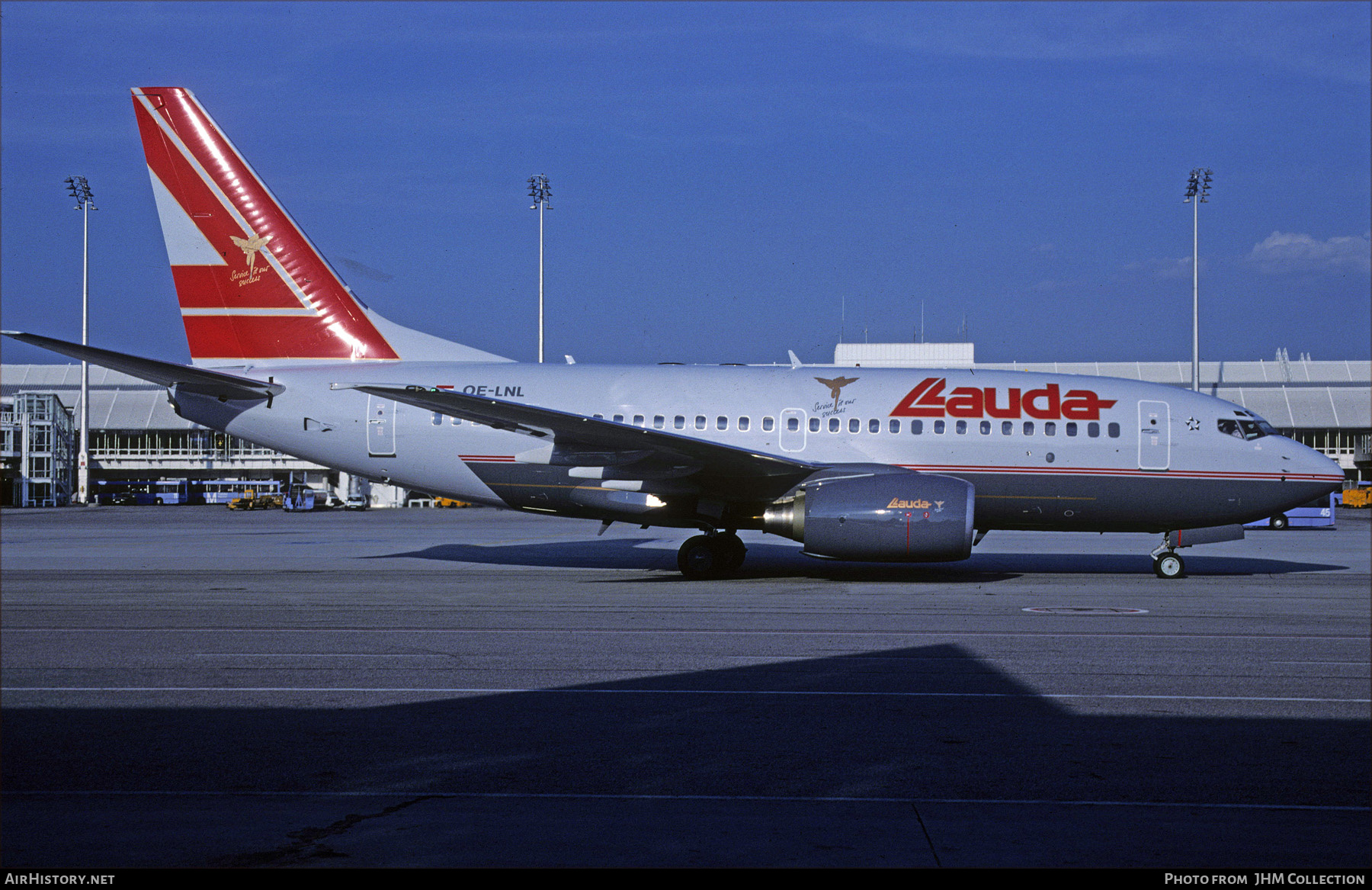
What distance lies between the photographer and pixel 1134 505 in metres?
21.5

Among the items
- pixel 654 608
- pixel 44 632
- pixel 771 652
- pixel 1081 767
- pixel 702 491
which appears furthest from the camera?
pixel 702 491

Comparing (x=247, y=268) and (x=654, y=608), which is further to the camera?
(x=247, y=268)

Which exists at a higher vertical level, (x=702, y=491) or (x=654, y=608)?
(x=702, y=491)

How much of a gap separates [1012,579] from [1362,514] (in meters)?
49.5

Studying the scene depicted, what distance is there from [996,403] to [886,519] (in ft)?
14.5

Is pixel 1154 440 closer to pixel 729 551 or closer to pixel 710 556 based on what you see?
pixel 729 551

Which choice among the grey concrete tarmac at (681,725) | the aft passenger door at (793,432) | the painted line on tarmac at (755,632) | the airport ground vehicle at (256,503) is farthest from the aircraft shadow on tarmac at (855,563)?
the airport ground vehicle at (256,503)

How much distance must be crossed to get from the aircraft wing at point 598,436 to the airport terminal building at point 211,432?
58.5 metres

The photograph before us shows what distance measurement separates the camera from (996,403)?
21844 millimetres

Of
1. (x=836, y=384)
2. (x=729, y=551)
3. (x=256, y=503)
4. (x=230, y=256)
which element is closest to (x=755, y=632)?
(x=729, y=551)

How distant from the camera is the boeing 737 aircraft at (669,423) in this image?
2128 centimetres

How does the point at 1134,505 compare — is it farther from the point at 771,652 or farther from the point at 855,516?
the point at 771,652

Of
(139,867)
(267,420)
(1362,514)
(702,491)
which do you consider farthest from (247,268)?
(1362,514)

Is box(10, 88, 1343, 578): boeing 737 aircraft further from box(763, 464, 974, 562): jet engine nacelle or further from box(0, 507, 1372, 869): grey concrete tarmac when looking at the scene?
box(0, 507, 1372, 869): grey concrete tarmac
